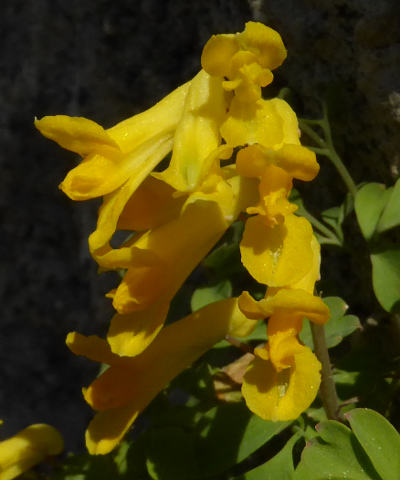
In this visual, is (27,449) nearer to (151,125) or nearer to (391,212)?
(151,125)

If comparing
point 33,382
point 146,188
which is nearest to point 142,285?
point 146,188

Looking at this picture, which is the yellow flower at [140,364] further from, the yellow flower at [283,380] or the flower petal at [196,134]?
the flower petal at [196,134]

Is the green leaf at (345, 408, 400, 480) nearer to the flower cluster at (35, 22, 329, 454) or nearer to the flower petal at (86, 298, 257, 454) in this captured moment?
the flower cluster at (35, 22, 329, 454)

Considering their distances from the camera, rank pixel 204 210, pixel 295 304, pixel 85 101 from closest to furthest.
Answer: pixel 295 304
pixel 204 210
pixel 85 101

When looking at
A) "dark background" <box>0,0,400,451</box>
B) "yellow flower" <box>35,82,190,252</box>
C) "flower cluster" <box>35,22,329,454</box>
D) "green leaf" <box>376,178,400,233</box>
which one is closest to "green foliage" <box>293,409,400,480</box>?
"flower cluster" <box>35,22,329,454</box>

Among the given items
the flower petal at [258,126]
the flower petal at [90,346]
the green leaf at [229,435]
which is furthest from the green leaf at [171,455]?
the flower petal at [258,126]

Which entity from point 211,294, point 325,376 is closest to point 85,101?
point 211,294

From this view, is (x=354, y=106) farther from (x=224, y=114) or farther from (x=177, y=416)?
(x=177, y=416)

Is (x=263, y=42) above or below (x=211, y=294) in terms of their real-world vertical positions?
above
